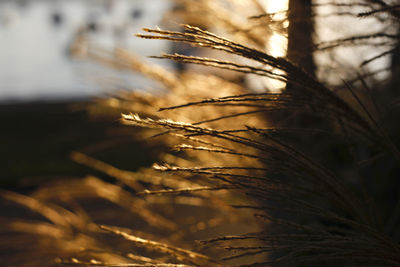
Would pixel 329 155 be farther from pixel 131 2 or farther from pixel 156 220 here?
pixel 131 2

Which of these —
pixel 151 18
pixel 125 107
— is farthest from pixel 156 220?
pixel 151 18

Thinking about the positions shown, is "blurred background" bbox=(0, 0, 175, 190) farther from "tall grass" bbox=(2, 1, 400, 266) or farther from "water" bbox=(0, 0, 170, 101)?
"tall grass" bbox=(2, 1, 400, 266)

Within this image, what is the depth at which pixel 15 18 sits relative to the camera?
675 centimetres

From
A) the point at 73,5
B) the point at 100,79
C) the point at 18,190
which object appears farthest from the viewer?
the point at 73,5

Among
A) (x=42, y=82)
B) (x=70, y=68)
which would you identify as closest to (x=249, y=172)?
(x=70, y=68)

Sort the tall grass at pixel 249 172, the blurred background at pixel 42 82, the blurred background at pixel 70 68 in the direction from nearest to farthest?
the tall grass at pixel 249 172 < the blurred background at pixel 70 68 < the blurred background at pixel 42 82

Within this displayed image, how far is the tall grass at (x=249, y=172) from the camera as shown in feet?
1.57

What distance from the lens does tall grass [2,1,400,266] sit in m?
0.48

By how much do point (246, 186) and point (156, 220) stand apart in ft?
1.66

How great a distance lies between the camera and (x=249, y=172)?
101 cm

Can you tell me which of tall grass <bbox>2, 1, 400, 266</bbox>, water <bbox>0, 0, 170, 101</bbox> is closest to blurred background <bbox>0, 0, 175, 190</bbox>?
water <bbox>0, 0, 170, 101</bbox>

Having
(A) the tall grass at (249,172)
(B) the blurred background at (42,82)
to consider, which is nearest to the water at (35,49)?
(B) the blurred background at (42,82)

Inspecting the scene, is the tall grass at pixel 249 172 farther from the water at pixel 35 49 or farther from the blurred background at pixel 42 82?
the water at pixel 35 49

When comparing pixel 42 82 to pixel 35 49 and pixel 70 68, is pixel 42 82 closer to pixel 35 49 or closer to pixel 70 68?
pixel 35 49
